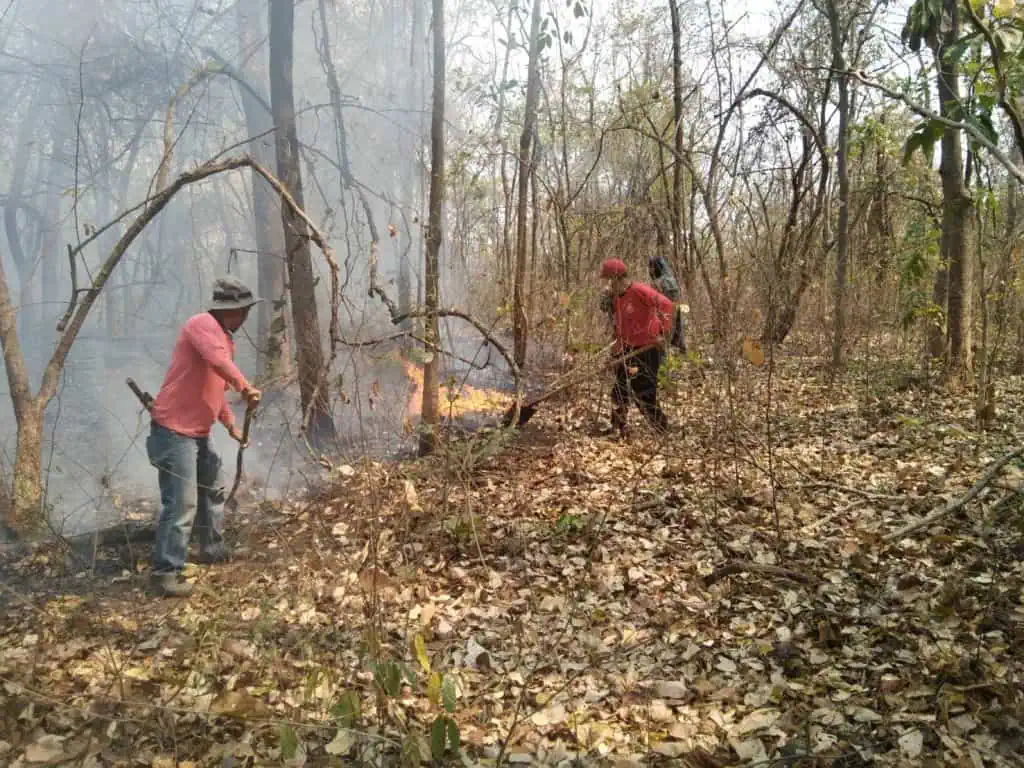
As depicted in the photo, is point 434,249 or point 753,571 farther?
point 434,249

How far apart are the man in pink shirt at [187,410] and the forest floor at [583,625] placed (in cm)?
30

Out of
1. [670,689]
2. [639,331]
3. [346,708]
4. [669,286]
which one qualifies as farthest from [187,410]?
[669,286]

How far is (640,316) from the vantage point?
20.4ft

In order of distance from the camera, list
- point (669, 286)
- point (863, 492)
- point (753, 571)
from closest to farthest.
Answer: point (753, 571) → point (863, 492) → point (669, 286)

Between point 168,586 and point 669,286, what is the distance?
512cm

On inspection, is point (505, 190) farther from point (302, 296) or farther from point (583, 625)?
point (583, 625)

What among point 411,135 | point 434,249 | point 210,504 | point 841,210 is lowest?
point 210,504

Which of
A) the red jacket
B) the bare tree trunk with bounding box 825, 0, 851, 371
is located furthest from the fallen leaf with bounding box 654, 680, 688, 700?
the bare tree trunk with bounding box 825, 0, 851, 371

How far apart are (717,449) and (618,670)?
2.21 meters

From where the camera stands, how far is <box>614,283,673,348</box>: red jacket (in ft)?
19.9

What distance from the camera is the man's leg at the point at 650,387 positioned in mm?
6109

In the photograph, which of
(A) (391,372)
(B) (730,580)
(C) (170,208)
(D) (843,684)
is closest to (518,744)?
(D) (843,684)

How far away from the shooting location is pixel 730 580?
12.5 ft

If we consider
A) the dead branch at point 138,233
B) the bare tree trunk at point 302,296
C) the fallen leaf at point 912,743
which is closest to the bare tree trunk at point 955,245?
the fallen leaf at point 912,743
